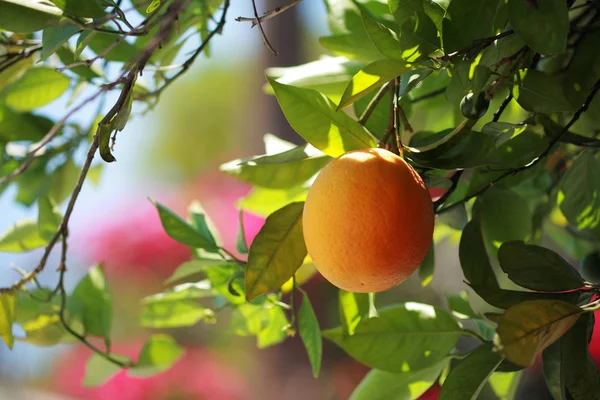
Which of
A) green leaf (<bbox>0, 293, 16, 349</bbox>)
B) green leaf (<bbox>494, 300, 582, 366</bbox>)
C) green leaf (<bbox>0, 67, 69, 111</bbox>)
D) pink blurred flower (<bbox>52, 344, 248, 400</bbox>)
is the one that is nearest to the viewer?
green leaf (<bbox>494, 300, 582, 366</bbox>)

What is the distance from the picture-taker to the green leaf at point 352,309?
1.19ft

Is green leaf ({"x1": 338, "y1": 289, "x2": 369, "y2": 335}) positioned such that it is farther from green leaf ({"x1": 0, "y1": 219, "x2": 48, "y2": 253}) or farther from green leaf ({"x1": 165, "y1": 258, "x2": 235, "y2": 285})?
green leaf ({"x1": 0, "y1": 219, "x2": 48, "y2": 253})

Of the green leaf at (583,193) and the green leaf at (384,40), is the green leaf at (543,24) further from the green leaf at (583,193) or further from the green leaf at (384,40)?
the green leaf at (583,193)

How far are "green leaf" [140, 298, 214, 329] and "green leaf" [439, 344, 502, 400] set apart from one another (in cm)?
20

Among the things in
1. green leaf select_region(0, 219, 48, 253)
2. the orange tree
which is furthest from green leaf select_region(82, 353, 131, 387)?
green leaf select_region(0, 219, 48, 253)

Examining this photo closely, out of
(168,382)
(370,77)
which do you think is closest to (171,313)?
(370,77)

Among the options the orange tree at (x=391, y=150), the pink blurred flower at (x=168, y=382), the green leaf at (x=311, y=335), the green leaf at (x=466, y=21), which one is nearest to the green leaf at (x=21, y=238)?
the orange tree at (x=391, y=150)

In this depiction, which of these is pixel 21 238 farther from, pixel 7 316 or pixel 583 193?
pixel 583 193

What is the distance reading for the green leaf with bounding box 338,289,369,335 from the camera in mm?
364

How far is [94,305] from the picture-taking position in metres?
0.49

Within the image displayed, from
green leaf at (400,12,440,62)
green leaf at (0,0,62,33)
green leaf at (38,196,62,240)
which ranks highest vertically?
green leaf at (0,0,62,33)

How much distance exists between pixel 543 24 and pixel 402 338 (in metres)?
0.19

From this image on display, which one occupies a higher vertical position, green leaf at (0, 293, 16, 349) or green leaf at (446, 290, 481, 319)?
green leaf at (0, 293, 16, 349)

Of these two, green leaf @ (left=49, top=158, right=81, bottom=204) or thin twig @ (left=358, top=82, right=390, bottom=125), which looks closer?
thin twig @ (left=358, top=82, right=390, bottom=125)
